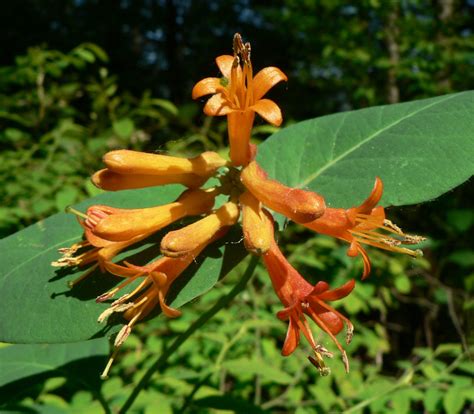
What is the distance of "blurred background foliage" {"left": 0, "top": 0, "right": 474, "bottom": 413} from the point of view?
1.95m

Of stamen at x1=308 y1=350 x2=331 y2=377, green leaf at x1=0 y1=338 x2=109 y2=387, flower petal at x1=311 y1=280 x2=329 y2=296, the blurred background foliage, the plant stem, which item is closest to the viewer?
flower petal at x1=311 y1=280 x2=329 y2=296

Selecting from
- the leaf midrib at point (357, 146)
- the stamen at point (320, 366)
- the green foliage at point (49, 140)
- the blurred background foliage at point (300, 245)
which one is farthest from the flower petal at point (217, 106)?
the green foliage at point (49, 140)

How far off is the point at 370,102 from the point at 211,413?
3.93 meters

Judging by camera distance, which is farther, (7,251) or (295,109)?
(295,109)

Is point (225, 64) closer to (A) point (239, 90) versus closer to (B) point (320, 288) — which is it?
(A) point (239, 90)

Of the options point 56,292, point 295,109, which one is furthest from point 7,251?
point 295,109

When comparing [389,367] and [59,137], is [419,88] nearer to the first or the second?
[389,367]

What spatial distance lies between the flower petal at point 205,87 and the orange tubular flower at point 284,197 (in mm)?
207

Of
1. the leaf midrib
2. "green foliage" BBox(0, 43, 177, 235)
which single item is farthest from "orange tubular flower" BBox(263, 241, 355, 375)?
"green foliage" BBox(0, 43, 177, 235)

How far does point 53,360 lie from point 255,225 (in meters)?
1.03

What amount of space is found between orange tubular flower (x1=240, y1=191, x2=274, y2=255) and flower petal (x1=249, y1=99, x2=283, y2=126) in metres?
0.21

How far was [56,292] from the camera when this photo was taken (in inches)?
46.1

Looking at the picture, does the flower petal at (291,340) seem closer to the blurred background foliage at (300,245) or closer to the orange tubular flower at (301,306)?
the orange tubular flower at (301,306)

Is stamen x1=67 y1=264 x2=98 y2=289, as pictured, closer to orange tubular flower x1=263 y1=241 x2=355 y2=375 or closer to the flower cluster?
the flower cluster
